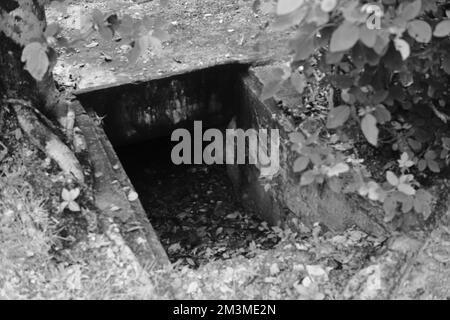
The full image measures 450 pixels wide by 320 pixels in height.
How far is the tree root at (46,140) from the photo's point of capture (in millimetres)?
3250

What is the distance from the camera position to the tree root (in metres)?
3.25

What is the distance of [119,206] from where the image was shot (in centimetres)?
323

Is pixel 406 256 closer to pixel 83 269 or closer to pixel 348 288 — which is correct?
pixel 348 288

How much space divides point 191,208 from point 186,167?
0.48m

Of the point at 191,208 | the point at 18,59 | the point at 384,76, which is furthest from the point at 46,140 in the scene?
the point at 384,76

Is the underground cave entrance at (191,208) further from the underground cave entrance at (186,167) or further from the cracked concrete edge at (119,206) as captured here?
the cracked concrete edge at (119,206)

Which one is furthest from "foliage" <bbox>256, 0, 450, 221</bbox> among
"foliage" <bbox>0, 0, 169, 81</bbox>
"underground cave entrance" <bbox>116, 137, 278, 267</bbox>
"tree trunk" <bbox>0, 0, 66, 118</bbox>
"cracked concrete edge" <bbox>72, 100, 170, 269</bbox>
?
"tree trunk" <bbox>0, 0, 66, 118</bbox>

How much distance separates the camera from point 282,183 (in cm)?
400

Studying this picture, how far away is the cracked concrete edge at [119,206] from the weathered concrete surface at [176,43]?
63 centimetres

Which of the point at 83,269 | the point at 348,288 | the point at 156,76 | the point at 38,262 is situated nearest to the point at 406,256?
the point at 348,288

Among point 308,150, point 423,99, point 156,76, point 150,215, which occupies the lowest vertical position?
point 150,215

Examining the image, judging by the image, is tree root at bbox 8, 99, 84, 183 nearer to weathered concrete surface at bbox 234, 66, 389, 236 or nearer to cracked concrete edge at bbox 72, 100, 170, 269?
cracked concrete edge at bbox 72, 100, 170, 269

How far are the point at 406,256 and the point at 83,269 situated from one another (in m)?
1.63

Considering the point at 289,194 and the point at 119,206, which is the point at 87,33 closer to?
the point at 119,206
